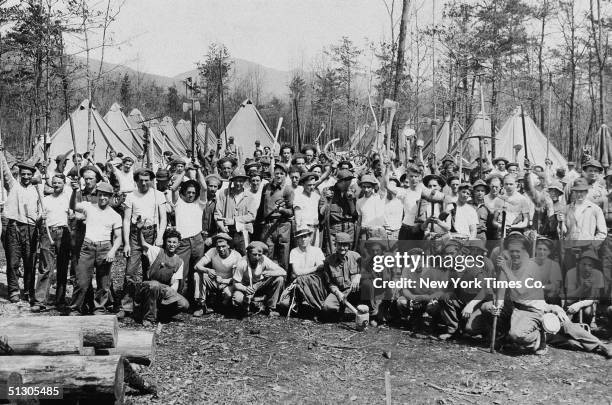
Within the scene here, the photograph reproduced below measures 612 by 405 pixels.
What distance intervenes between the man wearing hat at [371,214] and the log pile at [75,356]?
3.14m

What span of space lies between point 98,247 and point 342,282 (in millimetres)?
2805

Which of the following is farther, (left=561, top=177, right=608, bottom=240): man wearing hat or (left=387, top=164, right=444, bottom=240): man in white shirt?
(left=387, top=164, right=444, bottom=240): man in white shirt

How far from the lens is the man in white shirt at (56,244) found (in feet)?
22.4

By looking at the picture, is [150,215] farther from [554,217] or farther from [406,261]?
[554,217]

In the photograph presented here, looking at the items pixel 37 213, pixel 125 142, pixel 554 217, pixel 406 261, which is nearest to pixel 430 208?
pixel 406 261

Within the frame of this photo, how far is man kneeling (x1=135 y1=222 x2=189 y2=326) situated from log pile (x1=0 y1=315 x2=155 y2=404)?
1473mm

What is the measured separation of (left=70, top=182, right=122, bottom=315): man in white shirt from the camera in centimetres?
626

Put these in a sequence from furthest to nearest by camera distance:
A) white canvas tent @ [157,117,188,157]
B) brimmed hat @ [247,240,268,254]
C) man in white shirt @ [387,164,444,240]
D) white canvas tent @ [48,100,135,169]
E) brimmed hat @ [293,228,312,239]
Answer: white canvas tent @ [157,117,188,157], white canvas tent @ [48,100,135,169], man in white shirt @ [387,164,444,240], brimmed hat @ [293,228,312,239], brimmed hat @ [247,240,268,254]

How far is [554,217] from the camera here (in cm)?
688

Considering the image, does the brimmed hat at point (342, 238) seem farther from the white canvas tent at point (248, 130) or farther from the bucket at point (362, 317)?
the white canvas tent at point (248, 130)

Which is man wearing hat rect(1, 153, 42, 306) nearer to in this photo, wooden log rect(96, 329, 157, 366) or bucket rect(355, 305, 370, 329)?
wooden log rect(96, 329, 157, 366)

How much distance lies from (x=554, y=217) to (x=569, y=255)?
0.55 metres

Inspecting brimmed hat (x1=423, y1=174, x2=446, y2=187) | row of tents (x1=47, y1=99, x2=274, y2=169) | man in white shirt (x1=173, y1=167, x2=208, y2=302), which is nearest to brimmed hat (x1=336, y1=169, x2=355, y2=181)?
brimmed hat (x1=423, y1=174, x2=446, y2=187)

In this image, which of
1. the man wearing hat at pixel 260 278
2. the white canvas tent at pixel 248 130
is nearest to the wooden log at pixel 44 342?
the man wearing hat at pixel 260 278
